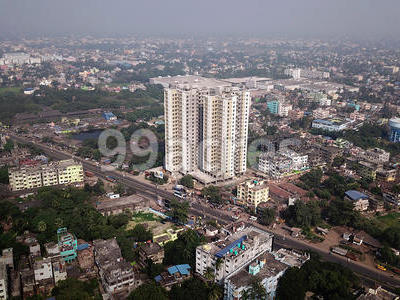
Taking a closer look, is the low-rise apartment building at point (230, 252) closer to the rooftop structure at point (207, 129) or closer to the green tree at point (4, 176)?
the rooftop structure at point (207, 129)

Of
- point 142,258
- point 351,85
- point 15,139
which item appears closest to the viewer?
point 142,258

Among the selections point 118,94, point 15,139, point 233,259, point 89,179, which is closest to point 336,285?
point 233,259

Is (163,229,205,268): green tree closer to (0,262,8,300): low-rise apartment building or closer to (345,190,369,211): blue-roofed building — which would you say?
(0,262,8,300): low-rise apartment building

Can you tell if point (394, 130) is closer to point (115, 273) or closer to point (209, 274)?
point (209, 274)

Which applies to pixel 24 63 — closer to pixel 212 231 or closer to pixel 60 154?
pixel 60 154

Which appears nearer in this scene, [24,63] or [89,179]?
[89,179]

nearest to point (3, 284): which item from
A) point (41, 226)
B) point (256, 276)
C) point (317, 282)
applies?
point (41, 226)

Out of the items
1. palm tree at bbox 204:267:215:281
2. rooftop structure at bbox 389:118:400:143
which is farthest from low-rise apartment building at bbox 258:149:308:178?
palm tree at bbox 204:267:215:281

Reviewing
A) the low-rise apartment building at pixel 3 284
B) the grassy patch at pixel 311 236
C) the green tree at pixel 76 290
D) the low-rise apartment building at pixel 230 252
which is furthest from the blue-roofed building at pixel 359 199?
the low-rise apartment building at pixel 3 284
